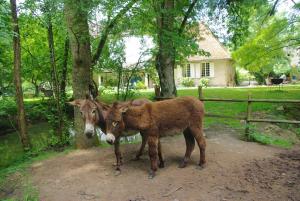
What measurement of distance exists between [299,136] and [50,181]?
315 inches

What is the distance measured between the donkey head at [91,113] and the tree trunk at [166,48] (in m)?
4.93

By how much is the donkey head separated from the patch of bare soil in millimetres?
1042

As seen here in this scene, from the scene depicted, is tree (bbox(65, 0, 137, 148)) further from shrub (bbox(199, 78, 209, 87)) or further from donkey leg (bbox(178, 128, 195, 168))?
shrub (bbox(199, 78, 209, 87))

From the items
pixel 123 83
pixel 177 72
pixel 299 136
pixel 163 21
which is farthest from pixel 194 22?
pixel 177 72

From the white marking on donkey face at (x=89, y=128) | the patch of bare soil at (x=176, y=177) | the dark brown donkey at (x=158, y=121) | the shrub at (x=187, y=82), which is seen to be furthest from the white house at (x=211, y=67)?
the white marking on donkey face at (x=89, y=128)

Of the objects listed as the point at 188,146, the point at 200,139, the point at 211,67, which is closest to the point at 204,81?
the point at 211,67

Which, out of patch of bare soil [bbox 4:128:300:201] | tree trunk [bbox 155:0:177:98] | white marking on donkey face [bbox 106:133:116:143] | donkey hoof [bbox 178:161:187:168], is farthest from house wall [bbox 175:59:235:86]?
white marking on donkey face [bbox 106:133:116:143]

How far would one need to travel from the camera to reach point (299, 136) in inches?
414

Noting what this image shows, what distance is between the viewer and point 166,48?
10945 mm

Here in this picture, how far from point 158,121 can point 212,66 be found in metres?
30.6

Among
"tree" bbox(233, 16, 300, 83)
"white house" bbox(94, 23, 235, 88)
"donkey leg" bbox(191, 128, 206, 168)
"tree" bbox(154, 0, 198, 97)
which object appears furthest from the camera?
"white house" bbox(94, 23, 235, 88)

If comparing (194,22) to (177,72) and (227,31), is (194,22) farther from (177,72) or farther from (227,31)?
(177,72)

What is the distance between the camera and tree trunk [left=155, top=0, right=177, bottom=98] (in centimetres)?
1088

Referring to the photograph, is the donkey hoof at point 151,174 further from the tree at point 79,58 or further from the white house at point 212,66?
the white house at point 212,66
